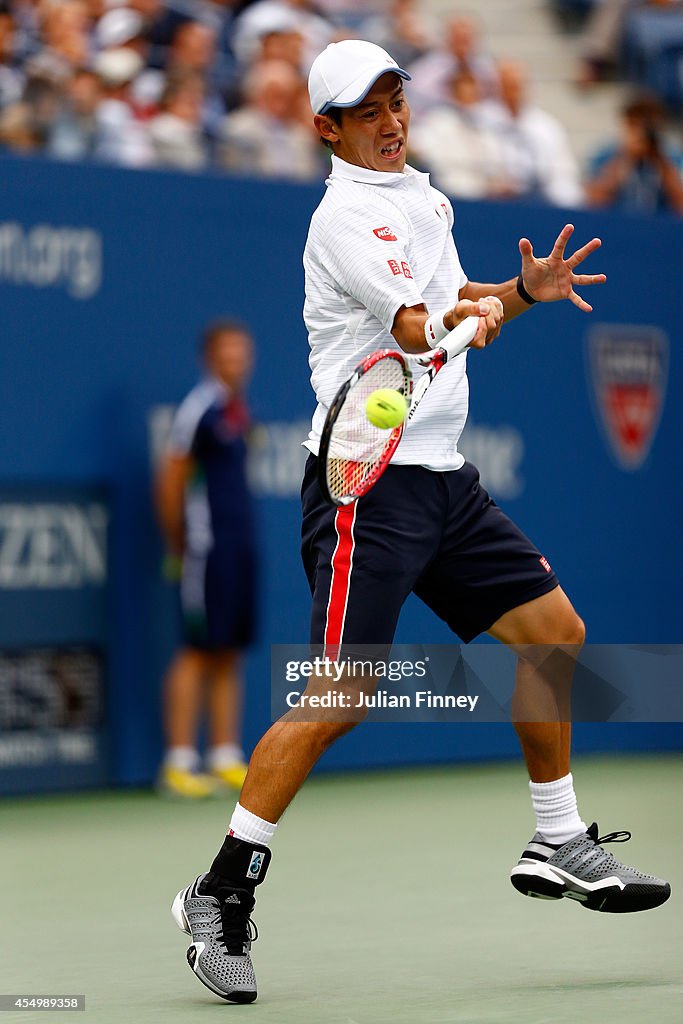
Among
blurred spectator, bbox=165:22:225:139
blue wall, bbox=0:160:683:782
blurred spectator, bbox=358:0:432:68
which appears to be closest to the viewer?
blue wall, bbox=0:160:683:782

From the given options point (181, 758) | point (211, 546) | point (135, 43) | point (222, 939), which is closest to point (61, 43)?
point (135, 43)

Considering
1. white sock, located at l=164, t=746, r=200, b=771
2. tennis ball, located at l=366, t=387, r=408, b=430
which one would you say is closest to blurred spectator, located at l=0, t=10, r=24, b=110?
white sock, located at l=164, t=746, r=200, b=771

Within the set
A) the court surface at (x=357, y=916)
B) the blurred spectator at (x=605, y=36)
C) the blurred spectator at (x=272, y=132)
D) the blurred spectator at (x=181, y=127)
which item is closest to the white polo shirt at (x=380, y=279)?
the court surface at (x=357, y=916)

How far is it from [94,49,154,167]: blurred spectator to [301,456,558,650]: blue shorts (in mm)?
4147

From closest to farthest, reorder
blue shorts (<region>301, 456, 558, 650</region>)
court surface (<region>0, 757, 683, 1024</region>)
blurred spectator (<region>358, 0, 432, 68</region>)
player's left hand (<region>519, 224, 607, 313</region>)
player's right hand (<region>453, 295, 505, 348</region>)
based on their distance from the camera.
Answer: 1. player's right hand (<region>453, 295, 505, 348</region>)
2. court surface (<region>0, 757, 683, 1024</region>)
3. blue shorts (<region>301, 456, 558, 650</region>)
4. player's left hand (<region>519, 224, 607, 313</region>)
5. blurred spectator (<region>358, 0, 432, 68</region>)

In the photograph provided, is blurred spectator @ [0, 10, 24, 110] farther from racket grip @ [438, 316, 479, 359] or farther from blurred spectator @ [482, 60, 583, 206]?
racket grip @ [438, 316, 479, 359]

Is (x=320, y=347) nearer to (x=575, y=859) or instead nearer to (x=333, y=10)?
(x=575, y=859)

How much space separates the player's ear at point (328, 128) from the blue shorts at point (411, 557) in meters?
0.71

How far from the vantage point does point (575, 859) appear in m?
4.24

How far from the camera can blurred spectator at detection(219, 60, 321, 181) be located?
8.80 meters

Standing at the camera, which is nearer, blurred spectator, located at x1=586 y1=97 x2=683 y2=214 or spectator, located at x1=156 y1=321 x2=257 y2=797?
spectator, located at x1=156 y1=321 x2=257 y2=797

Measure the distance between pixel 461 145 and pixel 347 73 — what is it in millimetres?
6318

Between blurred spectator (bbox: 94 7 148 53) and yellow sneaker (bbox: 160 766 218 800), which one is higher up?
blurred spectator (bbox: 94 7 148 53)

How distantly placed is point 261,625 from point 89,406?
1269 millimetres
